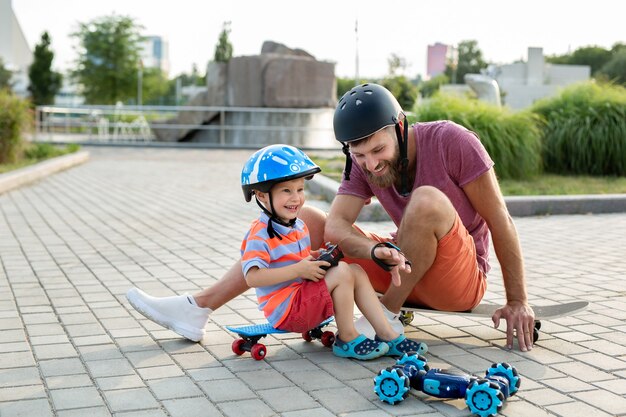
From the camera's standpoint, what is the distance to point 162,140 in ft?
77.8

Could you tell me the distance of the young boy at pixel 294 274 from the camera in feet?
11.7

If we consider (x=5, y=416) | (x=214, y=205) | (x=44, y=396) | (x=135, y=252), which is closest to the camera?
(x=5, y=416)

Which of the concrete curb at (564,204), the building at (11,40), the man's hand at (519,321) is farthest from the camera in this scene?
the building at (11,40)

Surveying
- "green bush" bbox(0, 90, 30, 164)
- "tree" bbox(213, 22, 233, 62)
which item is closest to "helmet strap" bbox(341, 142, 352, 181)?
"green bush" bbox(0, 90, 30, 164)

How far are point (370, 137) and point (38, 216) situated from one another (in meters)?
6.03

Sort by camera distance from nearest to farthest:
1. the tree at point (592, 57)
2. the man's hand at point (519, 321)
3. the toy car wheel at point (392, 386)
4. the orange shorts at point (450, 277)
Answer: the toy car wheel at point (392, 386) → the orange shorts at point (450, 277) → the man's hand at point (519, 321) → the tree at point (592, 57)

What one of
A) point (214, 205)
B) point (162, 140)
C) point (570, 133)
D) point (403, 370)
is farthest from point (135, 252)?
point (162, 140)

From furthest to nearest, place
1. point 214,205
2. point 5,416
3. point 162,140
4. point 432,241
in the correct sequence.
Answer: point 162,140
point 214,205
point 432,241
point 5,416

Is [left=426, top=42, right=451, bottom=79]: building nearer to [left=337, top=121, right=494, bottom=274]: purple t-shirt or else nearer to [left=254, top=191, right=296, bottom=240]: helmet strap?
[left=337, top=121, right=494, bottom=274]: purple t-shirt

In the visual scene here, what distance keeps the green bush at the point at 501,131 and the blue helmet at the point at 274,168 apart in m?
7.55

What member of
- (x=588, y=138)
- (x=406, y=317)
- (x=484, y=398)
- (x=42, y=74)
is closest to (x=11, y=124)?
(x=588, y=138)

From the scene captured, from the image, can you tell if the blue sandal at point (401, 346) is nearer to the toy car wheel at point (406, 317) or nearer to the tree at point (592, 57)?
the toy car wheel at point (406, 317)

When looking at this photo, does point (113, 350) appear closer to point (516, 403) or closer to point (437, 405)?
point (437, 405)

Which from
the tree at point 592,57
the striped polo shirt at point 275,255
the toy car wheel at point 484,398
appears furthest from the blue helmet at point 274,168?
the tree at point 592,57
